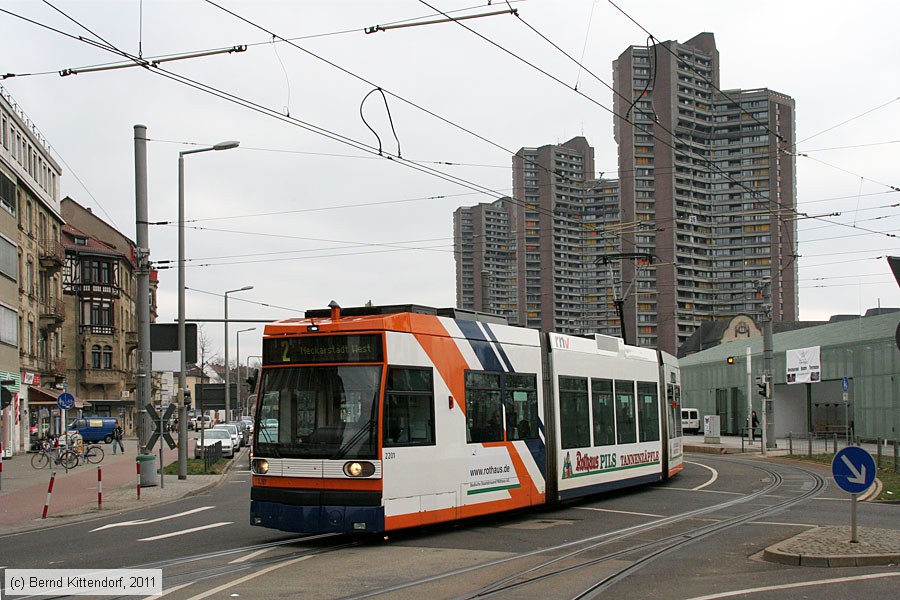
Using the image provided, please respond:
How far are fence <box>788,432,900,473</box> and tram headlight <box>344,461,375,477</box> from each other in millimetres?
18647

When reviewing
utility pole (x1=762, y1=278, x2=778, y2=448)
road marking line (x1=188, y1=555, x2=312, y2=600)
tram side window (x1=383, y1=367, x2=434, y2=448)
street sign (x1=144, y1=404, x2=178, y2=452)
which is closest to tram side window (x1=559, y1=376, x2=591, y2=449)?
tram side window (x1=383, y1=367, x2=434, y2=448)

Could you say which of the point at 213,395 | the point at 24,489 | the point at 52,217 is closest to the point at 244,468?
the point at 213,395

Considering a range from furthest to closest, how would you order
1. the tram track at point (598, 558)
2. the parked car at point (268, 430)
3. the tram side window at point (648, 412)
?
1. the tram side window at point (648, 412)
2. the parked car at point (268, 430)
3. the tram track at point (598, 558)

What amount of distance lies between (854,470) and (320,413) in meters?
6.45

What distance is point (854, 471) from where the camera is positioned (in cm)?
1150

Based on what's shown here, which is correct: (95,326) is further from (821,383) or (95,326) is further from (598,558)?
(598,558)

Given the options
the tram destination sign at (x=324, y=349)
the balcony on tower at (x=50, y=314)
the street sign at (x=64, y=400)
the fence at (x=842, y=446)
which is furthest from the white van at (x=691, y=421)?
the tram destination sign at (x=324, y=349)

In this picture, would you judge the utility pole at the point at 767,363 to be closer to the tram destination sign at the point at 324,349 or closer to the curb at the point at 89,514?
the curb at the point at 89,514

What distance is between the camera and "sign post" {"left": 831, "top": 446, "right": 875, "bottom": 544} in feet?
37.3

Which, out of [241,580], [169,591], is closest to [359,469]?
[241,580]

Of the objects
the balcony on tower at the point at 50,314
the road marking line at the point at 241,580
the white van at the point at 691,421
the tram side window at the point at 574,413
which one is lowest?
the white van at the point at 691,421

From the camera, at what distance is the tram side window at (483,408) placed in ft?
46.4

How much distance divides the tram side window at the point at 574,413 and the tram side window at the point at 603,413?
40cm

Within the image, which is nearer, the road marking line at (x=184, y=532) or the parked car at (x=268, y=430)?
the parked car at (x=268, y=430)
